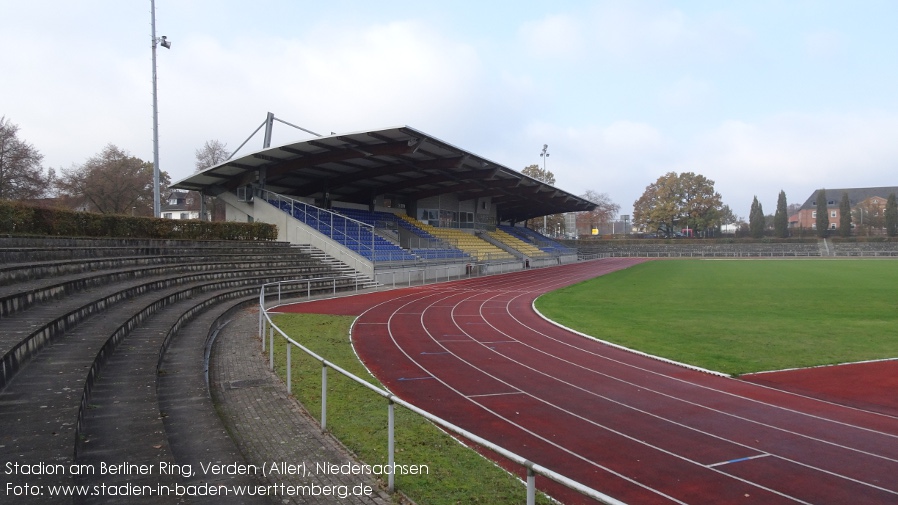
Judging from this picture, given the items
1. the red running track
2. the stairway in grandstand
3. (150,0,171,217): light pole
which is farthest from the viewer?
(150,0,171,217): light pole

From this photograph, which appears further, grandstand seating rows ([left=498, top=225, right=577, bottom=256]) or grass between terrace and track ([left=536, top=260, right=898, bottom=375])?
grandstand seating rows ([left=498, top=225, right=577, bottom=256])

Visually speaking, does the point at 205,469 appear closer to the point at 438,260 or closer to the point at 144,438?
the point at 144,438

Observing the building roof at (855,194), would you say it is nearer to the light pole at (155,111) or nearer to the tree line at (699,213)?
the tree line at (699,213)

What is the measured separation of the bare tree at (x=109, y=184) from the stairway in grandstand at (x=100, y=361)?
28.7 m

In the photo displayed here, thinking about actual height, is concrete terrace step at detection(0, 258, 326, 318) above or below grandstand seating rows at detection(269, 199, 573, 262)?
below

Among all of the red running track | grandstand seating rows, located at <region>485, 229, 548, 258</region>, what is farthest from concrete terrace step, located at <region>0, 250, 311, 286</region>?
grandstand seating rows, located at <region>485, 229, 548, 258</region>

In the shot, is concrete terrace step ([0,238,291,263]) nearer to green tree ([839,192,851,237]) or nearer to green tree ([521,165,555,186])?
green tree ([521,165,555,186])

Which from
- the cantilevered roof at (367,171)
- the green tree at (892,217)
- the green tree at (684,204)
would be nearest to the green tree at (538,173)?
the green tree at (684,204)

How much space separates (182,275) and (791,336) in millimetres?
18184

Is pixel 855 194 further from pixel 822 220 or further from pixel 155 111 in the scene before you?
pixel 155 111

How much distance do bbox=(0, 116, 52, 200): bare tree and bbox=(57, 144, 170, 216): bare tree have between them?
6.31 metres

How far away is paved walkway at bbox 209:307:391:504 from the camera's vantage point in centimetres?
446

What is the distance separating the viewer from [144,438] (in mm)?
4617

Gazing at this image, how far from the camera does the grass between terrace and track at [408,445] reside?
4.46m
